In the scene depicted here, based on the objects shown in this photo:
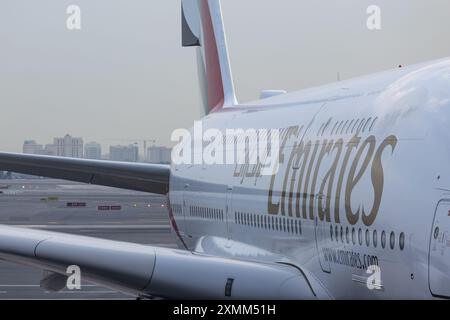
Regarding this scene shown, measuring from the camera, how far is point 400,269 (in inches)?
378

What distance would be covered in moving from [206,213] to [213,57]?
7173mm

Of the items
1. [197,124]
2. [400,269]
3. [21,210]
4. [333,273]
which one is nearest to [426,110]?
[400,269]

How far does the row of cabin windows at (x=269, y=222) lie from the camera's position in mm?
13078

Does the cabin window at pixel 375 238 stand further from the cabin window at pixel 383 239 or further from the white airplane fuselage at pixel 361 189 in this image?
the cabin window at pixel 383 239

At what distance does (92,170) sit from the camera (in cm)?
2255

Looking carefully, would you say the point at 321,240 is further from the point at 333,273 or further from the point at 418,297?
the point at 418,297

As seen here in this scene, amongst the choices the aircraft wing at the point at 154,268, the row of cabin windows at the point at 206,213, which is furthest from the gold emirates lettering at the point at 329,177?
the row of cabin windows at the point at 206,213

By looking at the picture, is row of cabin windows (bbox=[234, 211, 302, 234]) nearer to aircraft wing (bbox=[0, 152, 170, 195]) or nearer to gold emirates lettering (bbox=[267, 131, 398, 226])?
gold emirates lettering (bbox=[267, 131, 398, 226])

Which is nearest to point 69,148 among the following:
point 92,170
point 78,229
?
point 78,229

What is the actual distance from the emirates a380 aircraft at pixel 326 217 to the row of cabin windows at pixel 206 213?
51mm

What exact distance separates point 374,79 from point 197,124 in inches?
482

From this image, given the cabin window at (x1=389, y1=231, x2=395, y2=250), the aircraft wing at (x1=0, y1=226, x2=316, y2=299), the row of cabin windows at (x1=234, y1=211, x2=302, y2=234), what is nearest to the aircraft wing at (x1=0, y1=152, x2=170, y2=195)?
the row of cabin windows at (x1=234, y1=211, x2=302, y2=234)

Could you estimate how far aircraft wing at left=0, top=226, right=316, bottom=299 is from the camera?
1212 centimetres

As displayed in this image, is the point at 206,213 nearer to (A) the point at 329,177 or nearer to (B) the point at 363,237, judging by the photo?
(A) the point at 329,177
